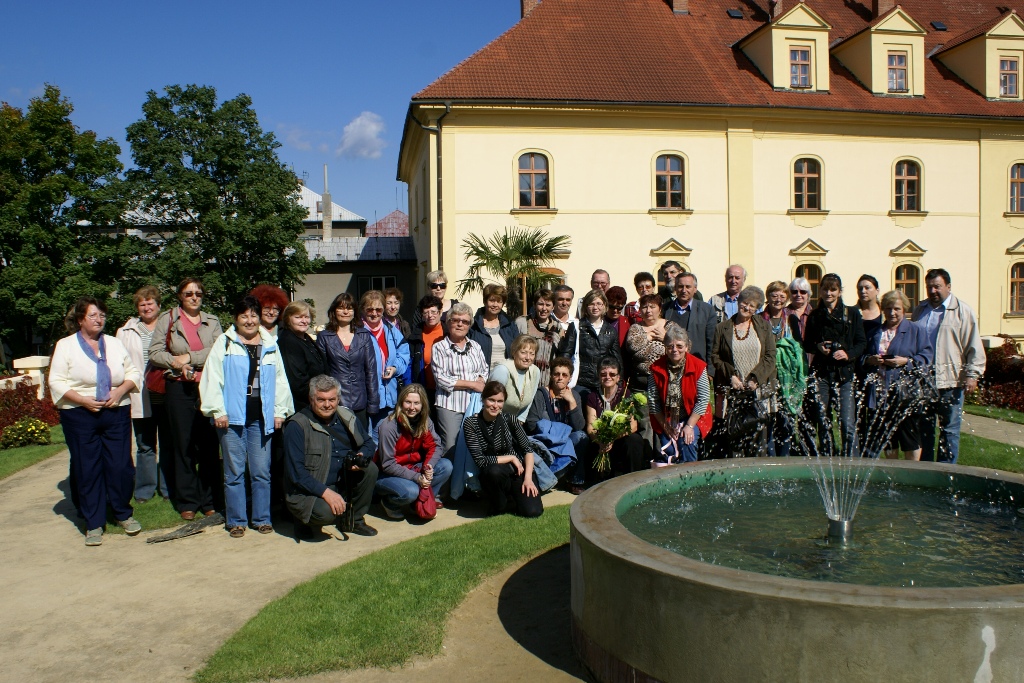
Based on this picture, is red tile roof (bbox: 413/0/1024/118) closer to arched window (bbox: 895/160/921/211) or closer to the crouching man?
arched window (bbox: 895/160/921/211)

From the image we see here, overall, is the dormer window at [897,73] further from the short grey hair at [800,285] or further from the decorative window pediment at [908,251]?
the short grey hair at [800,285]

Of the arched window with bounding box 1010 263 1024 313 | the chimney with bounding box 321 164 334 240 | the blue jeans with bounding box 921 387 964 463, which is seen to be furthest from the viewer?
the chimney with bounding box 321 164 334 240

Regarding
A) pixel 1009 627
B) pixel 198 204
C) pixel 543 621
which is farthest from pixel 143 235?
pixel 1009 627

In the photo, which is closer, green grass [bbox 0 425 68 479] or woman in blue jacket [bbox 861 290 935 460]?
woman in blue jacket [bbox 861 290 935 460]

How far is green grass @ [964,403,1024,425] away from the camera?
47.0 feet

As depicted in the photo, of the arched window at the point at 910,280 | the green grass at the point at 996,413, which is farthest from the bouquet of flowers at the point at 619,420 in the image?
the arched window at the point at 910,280

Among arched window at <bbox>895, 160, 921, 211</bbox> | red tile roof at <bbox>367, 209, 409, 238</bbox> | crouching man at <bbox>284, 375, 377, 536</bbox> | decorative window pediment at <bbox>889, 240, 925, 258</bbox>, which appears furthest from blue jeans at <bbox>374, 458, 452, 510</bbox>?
red tile roof at <bbox>367, 209, 409, 238</bbox>

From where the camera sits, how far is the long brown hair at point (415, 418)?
24.8 feet

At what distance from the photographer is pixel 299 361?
7.88m

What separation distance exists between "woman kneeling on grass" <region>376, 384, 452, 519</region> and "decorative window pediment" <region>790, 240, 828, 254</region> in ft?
70.5

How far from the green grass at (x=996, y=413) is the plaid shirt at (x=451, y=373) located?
10.4 m

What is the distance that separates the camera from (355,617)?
5426mm

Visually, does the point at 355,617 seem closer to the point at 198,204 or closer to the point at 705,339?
the point at 705,339

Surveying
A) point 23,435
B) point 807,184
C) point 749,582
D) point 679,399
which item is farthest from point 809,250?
point 749,582
